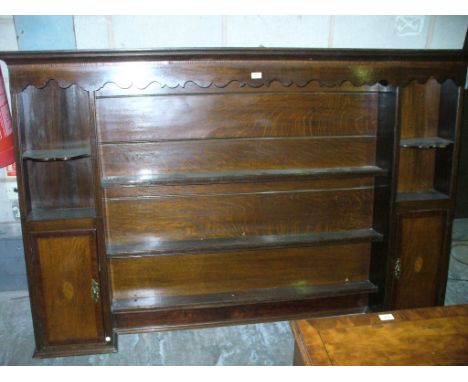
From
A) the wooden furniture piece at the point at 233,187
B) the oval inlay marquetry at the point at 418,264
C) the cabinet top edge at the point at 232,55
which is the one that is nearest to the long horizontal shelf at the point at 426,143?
the wooden furniture piece at the point at 233,187

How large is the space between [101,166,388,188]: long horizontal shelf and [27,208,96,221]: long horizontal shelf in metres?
0.20

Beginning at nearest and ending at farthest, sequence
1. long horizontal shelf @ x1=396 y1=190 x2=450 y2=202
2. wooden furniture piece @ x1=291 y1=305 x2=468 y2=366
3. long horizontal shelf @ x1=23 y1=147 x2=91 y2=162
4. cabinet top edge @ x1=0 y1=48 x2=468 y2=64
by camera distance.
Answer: wooden furniture piece @ x1=291 y1=305 x2=468 y2=366 → cabinet top edge @ x1=0 y1=48 x2=468 y2=64 → long horizontal shelf @ x1=23 y1=147 x2=91 y2=162 → long horizontal shelf @ x1=396 y1=190 x2=450 y2=202

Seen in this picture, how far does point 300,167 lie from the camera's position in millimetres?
2609

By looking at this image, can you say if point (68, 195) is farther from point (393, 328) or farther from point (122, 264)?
point (393, 328)

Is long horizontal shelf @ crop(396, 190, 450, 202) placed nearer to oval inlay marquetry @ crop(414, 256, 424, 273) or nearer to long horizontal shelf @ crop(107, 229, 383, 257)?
long horizontal shelf @ crop(107, 229, 383, 257)

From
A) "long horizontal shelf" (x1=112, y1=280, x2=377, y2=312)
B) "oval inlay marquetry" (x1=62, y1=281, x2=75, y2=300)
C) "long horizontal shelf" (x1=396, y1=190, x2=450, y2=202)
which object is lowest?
"long horizontal shelf" (x1=112, y1=280, x2=377, y2=312)

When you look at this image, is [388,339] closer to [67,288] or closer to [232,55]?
→ [232,55]

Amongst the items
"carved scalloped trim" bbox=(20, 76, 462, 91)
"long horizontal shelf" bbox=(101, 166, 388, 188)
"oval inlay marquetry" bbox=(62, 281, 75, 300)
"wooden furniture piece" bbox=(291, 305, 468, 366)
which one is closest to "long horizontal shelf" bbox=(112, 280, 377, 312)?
"oval inlay marquetry" bbox=(62, 281, 75, 300)

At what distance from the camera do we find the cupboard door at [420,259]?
2588 mm

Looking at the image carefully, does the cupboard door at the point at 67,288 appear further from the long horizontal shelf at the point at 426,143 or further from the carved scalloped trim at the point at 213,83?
the long horizontal shelf at the point at 426,143

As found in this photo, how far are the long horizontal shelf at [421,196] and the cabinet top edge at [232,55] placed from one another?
2.62ft

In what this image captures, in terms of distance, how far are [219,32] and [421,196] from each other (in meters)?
1.61

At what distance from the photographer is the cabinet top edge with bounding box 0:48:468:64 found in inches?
78.9

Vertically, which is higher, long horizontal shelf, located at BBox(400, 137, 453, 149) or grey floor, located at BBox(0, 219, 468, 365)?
long horizontal shelf, located at BBox(400, 137, 453, 149)
